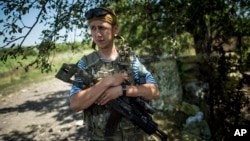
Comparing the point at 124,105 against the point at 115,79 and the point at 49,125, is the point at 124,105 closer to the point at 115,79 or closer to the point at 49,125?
the point at 115,79

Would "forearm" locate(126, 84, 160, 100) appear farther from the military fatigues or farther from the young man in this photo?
the military fatigues

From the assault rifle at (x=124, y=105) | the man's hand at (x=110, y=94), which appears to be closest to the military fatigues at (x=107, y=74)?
the assault rifle at (x=124, y=105)

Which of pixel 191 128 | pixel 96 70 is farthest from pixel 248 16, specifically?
pixel 96 70

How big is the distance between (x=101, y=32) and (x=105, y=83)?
512 millimetres

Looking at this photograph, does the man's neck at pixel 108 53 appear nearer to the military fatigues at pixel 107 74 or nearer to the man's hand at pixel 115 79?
the military fatigues at pixel 107 74

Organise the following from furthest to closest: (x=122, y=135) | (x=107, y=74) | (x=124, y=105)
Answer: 1. (x=122, y=135)
2. (x=107, y=74)
3. (x=124, y=105)

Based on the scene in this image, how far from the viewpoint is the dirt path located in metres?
6.83

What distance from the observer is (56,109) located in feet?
29.7

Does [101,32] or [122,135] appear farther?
[122,135]

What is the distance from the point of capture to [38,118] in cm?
822

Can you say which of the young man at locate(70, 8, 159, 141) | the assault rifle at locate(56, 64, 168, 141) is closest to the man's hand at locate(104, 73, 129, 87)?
the young man at locate(70, 8, 159, 141)

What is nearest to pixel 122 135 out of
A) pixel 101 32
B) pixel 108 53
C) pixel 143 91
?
pixel 143 91

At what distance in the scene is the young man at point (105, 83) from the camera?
2447mm

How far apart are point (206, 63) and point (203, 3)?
1.51m
